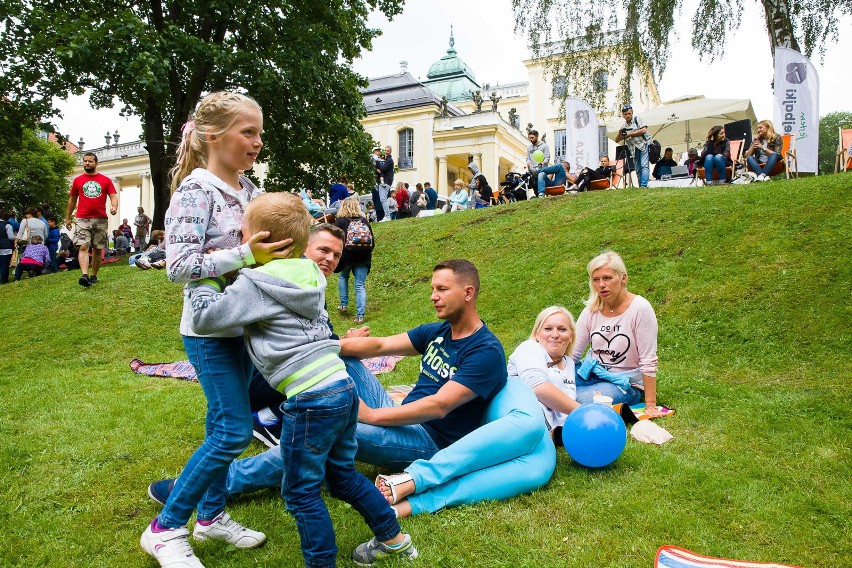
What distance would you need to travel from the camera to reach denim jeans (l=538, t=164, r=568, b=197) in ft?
49.4

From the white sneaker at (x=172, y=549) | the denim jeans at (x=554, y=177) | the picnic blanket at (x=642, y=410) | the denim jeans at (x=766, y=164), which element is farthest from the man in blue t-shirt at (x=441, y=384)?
the denim jeans at (x=554, y=177)

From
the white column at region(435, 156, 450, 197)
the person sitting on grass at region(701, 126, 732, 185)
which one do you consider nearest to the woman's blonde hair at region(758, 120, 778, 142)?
the person sitting on grass at region(701, 126, 732, 185)

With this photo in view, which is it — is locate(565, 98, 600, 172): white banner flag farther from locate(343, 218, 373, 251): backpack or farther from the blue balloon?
the blue balloon

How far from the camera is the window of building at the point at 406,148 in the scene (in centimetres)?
4606

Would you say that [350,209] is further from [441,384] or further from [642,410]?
[441,384]

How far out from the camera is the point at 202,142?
257 cm

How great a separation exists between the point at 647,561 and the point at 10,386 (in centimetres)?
633

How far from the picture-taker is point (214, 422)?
7.98 feet

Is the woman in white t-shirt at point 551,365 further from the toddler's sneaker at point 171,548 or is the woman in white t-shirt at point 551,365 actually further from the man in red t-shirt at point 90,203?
the man in red t-shirt at point 90,203

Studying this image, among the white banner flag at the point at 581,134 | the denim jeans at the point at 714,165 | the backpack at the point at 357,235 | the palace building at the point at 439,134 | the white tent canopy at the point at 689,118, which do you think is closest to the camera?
the backpack at the point at 357,235

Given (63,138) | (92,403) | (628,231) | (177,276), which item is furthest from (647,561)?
(63,138)

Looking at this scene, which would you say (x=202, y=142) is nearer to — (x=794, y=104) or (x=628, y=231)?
(x=628, y=231)

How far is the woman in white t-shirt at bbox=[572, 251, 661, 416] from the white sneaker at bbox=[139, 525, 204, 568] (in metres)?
3.14

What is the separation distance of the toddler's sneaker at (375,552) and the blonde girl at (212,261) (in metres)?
0.65
